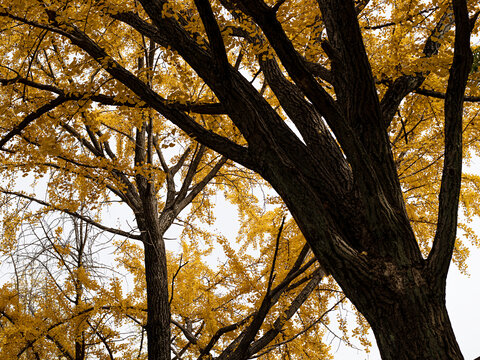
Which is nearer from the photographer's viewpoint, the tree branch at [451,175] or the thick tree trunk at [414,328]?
the thick tree trunk at [414,328]

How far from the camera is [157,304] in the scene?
14.1 feet

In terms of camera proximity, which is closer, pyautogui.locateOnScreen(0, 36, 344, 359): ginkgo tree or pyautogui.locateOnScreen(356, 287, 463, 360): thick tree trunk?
pyautogui.locateOnScreen(356, 287, 463, 360): thick tree trunk

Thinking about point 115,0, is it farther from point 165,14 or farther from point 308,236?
point 308,236

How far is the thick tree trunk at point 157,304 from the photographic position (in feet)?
13.4

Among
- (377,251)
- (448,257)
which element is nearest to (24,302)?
(377,251)

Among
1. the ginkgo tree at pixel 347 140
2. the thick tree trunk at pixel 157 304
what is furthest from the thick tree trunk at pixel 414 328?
the thick tree trunk at pixel 157 304

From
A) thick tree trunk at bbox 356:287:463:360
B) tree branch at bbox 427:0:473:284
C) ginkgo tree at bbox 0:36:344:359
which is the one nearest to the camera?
thick tree trunk at bbox 356:287:463:360

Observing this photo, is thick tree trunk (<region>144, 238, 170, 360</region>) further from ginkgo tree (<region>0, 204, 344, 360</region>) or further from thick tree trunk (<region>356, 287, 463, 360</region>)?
thick tree trunk (<region>356, 287, 463, 360</region>)

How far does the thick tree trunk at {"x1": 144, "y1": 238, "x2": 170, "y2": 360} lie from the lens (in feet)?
13.4

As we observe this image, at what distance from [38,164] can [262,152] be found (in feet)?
11.3

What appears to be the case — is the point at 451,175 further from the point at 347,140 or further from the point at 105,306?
the point at 105,306

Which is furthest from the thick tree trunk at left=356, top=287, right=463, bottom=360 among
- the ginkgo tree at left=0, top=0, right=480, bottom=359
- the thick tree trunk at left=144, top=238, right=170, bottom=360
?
the thick tree trunk at left=144, top=238, right=170, bottom=360

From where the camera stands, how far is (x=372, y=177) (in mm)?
2029

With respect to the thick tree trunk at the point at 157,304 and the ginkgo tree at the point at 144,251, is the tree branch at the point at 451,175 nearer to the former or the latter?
the ginkgo tree at the point at 144,251
